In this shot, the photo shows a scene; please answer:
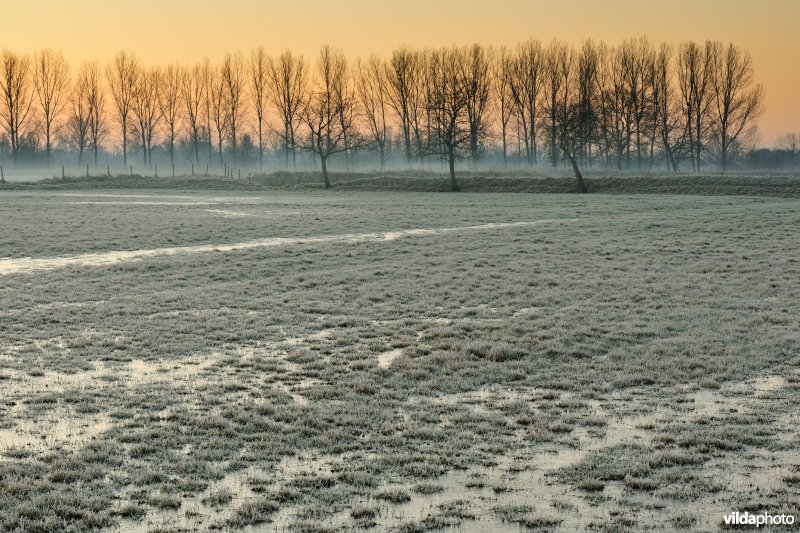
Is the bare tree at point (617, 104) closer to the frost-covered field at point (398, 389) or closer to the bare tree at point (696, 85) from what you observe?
the bare tree at point (696, 85)

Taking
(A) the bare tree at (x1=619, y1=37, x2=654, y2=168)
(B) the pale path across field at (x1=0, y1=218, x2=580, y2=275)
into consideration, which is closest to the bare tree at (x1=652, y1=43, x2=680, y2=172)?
(A) the bare tree at (x1=619, y1=37, x2=654, y2=168)

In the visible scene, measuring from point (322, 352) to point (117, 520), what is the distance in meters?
Answer: 6.61

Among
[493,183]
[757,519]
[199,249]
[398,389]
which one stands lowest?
[757,519]

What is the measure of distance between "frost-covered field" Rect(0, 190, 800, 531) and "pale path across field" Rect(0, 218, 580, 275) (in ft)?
0.86

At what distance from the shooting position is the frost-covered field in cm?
712

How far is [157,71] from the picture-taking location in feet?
366

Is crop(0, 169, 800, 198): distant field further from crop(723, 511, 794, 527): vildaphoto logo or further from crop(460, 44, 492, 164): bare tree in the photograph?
crop(723, 511, 794, 527): vildaphoto logo

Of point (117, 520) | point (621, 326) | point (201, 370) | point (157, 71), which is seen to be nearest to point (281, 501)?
point (117, 520)

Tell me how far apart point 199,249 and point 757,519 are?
23.1 meters

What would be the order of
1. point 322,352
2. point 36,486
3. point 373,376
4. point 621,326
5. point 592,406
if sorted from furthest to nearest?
point 621,326, point 322,352, point 373,376, point 592,406, point 36,486

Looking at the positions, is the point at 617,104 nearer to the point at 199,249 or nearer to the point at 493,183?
the point at 493,183

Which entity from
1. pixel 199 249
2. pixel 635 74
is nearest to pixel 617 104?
pixel 635 74

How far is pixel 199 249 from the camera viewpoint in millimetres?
27656

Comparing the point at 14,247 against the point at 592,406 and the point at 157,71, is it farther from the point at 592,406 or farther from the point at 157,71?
the point at 157,71
